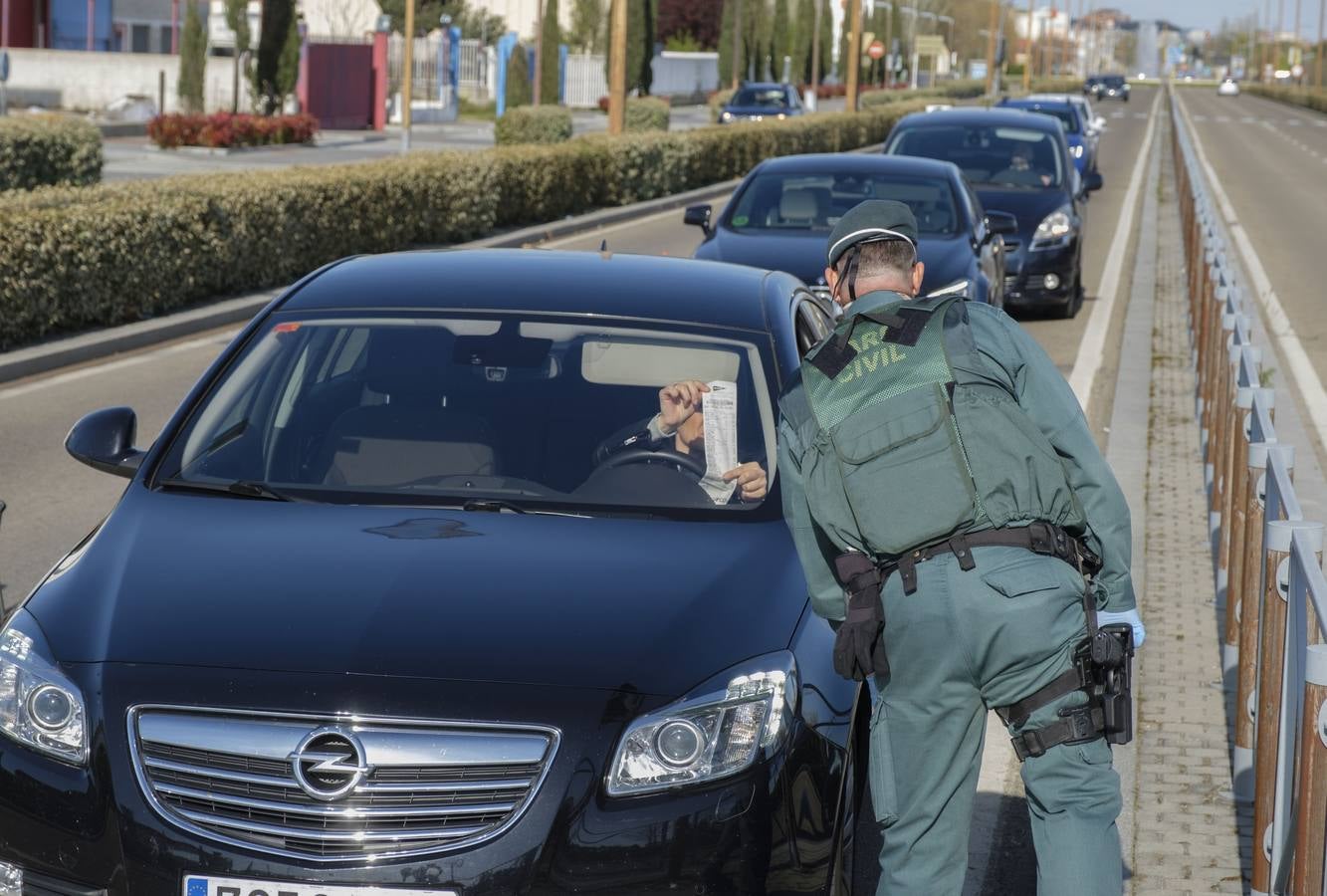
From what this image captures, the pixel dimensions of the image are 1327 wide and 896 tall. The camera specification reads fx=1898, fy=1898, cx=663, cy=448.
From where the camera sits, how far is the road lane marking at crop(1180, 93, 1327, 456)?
12422 mm

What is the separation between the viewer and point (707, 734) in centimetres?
347

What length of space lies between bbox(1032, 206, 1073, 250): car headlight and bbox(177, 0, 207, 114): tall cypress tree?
32366 mm

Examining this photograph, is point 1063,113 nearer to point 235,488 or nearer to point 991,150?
point 991,150

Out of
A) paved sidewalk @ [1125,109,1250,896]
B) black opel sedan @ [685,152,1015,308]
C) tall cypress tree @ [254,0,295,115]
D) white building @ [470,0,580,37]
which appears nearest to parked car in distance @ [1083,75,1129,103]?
white building @ [470,0,580,37]

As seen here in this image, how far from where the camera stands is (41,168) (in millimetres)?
23672

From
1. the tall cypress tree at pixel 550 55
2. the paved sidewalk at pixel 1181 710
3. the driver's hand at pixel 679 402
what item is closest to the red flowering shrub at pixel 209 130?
the tall cypress tree at pixel 550 55

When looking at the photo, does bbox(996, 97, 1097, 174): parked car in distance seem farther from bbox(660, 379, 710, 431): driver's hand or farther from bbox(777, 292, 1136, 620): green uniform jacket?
bbox(777, 292, 1136, 620): green uniform jacket

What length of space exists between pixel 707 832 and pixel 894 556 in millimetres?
600

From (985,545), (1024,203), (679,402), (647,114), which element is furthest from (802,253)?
(647,114)

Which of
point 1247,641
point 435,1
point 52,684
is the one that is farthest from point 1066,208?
point 435,1

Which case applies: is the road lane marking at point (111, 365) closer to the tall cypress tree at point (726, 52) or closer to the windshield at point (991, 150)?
the windshield at point (991, 150)

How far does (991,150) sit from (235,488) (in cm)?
1517

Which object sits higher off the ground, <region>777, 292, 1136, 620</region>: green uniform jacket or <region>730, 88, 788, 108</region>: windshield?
<region>730, 88, 788, 108</region>: windshield

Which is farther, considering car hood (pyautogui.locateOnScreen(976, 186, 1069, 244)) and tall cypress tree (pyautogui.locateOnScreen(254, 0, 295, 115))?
tall cypress tree (pyautogui.locateOnScreen(254, 0, 295, 115))
